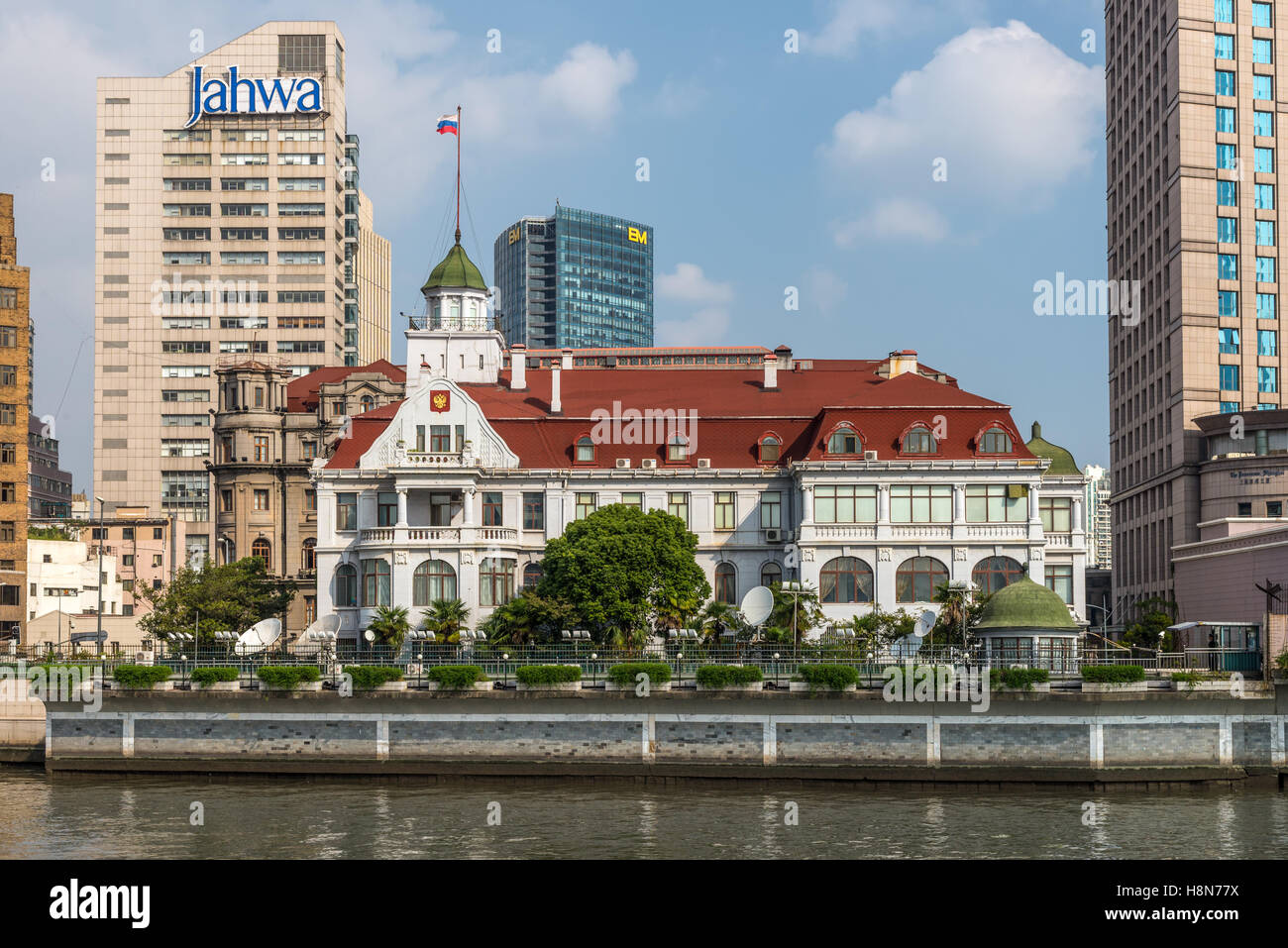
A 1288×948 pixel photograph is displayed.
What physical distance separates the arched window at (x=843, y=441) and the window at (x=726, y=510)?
7330mm

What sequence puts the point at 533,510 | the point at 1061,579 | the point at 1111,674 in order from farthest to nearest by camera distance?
the point at 533,510 < the point at 1061,579 < the point at 1111,674

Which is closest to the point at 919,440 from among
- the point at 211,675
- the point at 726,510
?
the point at 726,510

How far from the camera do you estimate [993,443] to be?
82875 millimetres

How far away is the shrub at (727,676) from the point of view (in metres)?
62.5

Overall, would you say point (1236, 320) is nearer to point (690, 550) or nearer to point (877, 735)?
point (690, 550)

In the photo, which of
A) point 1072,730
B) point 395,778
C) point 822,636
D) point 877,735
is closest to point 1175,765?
point 1072,730

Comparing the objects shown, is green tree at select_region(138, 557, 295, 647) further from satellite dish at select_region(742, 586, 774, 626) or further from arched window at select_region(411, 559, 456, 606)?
satellite dish at select_region(742, 586, 774, 626)

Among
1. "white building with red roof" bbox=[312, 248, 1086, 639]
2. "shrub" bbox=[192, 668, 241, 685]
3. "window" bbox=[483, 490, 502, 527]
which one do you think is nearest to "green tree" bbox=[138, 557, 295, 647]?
"white building with red roof" bbox=[312, 248, 1086, 639]

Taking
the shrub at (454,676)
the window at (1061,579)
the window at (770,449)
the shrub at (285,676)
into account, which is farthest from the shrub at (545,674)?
the window at (1061,579)

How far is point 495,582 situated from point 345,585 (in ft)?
31.5

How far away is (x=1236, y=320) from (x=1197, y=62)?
80.7ft

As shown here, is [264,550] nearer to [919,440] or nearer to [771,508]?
[771,508]

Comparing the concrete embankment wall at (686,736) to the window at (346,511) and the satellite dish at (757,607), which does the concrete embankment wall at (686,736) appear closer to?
the satellite dish at (757,607)

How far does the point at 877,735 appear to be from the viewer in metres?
61.5
